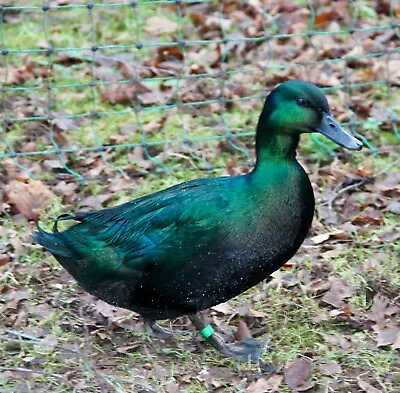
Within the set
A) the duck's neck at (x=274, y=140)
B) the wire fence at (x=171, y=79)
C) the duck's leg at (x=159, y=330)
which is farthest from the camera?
the wire fence at (x=171, y=79)

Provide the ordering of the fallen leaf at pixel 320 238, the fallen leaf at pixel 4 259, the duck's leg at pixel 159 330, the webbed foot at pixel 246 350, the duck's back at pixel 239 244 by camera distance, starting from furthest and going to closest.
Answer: the fallen leaf at pixel 320 238
the fallen leaf at pixel 4 259
the duck's leg at pixel 159 330
the webbed foot at pixel 246 350
the duck's back at pixel 239 244

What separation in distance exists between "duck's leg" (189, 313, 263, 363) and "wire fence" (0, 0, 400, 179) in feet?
5.26

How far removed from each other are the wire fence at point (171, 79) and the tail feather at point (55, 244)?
134cm

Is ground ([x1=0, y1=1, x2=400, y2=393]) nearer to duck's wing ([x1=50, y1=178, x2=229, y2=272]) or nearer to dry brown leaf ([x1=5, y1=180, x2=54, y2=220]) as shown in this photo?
dry brown leaf ([x1=5, y1=180, x2=54, y2=220])

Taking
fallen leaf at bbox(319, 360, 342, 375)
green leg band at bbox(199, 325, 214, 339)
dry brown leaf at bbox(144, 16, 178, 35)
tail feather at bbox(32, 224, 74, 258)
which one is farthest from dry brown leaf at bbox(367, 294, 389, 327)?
dry brown leaf at bbox(144, 16, 178, 35)

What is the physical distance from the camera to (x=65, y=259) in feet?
12.3

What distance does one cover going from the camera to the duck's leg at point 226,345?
12.2ft

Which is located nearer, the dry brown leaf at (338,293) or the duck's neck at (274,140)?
the duck's neck at (274,140)

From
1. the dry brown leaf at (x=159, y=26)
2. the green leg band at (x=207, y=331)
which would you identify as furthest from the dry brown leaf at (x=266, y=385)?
the dry brown leaf at (x=159, y=26)

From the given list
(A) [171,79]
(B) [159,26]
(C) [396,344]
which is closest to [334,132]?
(C) [396,344]

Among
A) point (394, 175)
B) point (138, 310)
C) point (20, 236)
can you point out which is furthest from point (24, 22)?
point (138, 310)

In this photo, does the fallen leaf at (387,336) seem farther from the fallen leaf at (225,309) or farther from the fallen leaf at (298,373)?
the fallen leaf at (225,309)

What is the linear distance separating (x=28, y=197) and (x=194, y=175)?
3.06ft

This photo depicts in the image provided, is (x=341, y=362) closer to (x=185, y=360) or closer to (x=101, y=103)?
(x=185, y=360)
